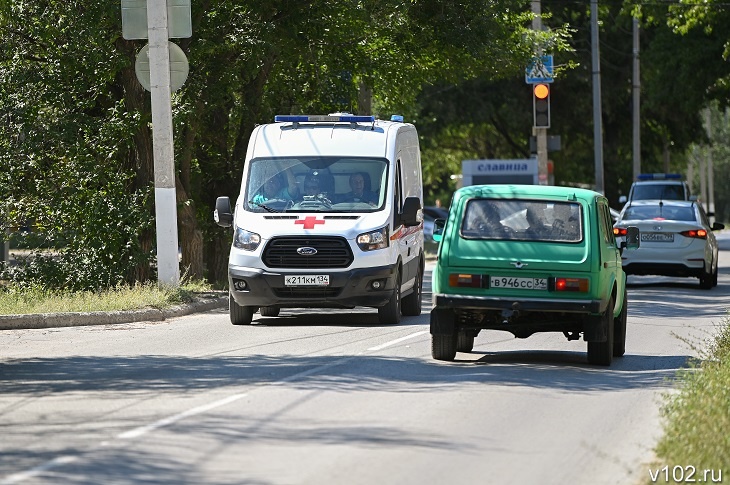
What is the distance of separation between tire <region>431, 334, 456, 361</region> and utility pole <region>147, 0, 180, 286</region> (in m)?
9.01

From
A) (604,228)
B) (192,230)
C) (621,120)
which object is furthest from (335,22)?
(621,120)

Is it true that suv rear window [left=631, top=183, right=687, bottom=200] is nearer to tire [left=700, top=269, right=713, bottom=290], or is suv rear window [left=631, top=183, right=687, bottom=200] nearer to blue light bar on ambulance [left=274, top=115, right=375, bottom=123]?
tire [left=700, top=269, right=713, bottom=290]

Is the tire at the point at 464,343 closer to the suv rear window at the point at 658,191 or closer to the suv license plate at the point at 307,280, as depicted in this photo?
the suv license plate at the point at 307,280

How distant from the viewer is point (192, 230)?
27391mm

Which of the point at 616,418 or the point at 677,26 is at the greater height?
the point at 677,26

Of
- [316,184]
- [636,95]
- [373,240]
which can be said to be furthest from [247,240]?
[636,95]

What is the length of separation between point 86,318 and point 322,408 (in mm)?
9191

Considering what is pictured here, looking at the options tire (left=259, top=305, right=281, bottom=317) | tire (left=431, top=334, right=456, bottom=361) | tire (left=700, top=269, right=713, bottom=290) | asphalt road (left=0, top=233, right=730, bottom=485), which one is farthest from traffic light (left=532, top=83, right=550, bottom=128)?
tire (left=431, top=334, right=456, bottom=361)

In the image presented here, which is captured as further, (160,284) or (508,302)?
(160,284)

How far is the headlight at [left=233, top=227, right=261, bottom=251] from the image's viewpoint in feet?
63.7

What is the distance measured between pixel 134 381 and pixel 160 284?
1018 cm

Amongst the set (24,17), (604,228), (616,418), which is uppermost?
(24,17)

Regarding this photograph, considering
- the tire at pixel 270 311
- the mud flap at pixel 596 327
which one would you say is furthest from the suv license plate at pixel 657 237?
the mud flap at pixel 596 327

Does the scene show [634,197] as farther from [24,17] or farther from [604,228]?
[604,228]
